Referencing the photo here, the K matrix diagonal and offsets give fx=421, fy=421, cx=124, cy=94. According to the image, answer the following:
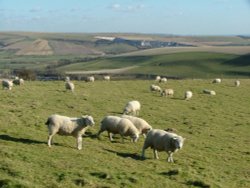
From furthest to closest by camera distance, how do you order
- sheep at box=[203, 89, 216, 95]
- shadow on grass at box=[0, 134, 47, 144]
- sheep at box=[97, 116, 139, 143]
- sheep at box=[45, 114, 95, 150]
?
1. sheep at box=[203, 89, 216, 95]
2. sheep at box=[97, 116, 139, 143]
3. sheep at box=[45, 114, 95, 150]
4. shadow on grass at box=[0, 134, 47, 144]

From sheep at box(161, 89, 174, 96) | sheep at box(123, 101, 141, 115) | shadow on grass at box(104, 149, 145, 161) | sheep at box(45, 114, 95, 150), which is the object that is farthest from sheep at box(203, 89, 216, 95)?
sheep at box(45, 114, 95, 150)

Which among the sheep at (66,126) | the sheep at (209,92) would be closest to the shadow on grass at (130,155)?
the sheep at (66,126)

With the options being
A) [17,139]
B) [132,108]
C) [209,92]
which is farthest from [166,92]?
[17,139]

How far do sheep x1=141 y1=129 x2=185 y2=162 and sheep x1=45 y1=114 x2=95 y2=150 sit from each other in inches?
123

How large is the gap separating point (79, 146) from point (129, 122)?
4.47 m

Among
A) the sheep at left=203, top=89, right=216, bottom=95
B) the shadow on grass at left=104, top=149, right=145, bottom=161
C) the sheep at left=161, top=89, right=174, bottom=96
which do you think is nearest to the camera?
the shadow on grass at left=104, top=149, right=145, bottom=161

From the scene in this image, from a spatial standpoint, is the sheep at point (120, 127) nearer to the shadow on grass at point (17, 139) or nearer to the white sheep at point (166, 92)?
the shadow on grass at point (17, 139)

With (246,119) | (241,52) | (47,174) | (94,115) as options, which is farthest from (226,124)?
(241,52)

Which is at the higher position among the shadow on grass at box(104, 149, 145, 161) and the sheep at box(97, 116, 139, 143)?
the sheep at box(97, 116, 139, 143)

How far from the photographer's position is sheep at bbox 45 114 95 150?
65.4ft

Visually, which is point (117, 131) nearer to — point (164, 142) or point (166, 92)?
point (164, 142)

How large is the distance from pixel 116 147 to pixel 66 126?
3293 millimetres

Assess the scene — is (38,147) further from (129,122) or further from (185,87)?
(185,87)

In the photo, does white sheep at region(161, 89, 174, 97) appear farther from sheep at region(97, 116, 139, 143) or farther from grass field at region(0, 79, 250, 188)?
sheep at region(97, 116, 139, 143)
